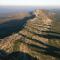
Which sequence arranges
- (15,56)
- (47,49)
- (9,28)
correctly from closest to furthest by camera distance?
1. (15,56)
2. (47,49)
3. (9,28)

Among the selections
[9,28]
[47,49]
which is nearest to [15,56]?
[47,49]

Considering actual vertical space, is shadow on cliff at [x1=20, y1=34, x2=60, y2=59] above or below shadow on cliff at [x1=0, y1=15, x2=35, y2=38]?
above

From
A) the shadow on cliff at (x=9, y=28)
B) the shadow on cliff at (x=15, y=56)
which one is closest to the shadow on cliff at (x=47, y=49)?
the shadow on cliff at (x=15, y=56)

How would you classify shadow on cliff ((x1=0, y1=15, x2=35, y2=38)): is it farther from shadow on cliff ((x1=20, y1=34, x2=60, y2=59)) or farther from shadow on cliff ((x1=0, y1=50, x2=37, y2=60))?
shadow on cliff ((x1=0, y1=50, x2=37, y2=60))

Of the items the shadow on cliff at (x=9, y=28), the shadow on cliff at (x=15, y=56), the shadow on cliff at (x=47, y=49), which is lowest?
the shadow on cliff at (x=9, y=28)

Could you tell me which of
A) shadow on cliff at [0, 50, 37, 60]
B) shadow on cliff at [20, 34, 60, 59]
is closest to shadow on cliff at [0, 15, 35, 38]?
shadow on cliff at [20, 34, 60, 59]

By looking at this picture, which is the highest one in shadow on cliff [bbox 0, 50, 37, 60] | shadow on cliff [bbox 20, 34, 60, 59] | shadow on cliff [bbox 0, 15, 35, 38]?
shadow on cliff [bbox 0, 50, 37, 60]

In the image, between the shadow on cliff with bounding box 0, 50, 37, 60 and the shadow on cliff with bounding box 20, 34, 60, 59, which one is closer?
the shadow on cliff with bounding box 0, 50, 37, 60

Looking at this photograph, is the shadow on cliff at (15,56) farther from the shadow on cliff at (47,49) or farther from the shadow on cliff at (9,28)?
the shadow on cliff at (9,28)

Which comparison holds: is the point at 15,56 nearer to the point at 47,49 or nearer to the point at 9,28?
the point at 47,49

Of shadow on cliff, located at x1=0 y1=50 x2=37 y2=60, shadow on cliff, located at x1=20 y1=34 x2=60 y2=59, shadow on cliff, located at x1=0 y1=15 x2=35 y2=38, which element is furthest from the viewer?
shadow on cliff, located at x1=0 y1=15 x2=35 y2=38

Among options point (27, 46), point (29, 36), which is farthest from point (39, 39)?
point (27, 46)
